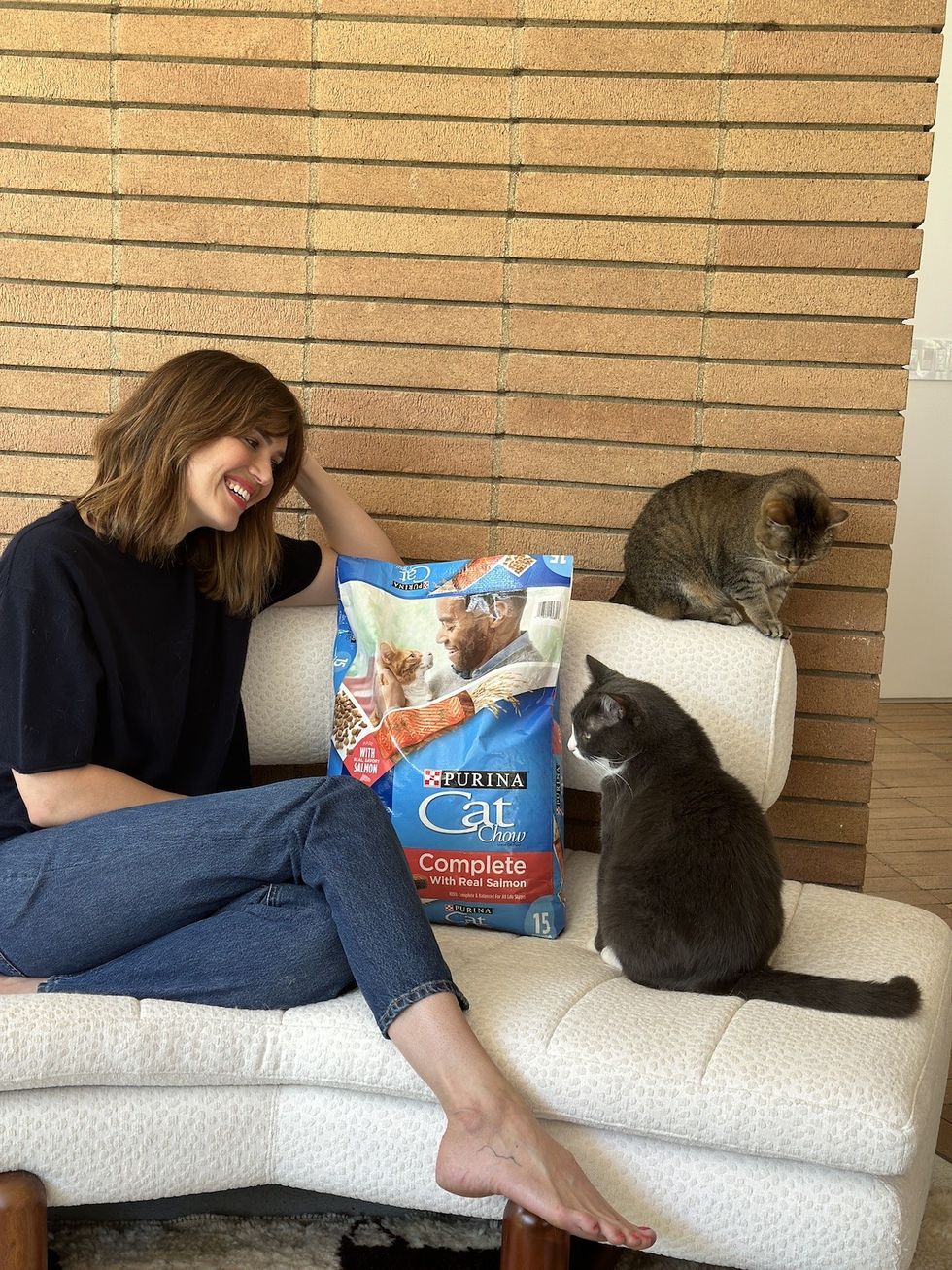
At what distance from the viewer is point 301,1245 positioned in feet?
4.90

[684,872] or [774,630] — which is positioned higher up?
[774,630]

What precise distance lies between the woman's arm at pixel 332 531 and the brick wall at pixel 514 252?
18cm

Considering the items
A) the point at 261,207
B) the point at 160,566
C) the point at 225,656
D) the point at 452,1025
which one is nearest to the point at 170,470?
the point at 160,566

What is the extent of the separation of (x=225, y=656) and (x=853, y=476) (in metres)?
1.12

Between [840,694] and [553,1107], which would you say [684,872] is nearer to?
[553,1107]

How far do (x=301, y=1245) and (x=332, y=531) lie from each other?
3.56 ft

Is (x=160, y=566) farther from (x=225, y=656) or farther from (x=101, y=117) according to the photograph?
(x=101, y=117)

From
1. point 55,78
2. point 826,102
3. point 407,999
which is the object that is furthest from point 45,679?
point 826,102

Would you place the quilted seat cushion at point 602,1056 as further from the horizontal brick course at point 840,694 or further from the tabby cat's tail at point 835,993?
the horizontal brick course at point 840,694

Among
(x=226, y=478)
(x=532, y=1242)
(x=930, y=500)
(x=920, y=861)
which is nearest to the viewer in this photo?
(x=532, y=1242)

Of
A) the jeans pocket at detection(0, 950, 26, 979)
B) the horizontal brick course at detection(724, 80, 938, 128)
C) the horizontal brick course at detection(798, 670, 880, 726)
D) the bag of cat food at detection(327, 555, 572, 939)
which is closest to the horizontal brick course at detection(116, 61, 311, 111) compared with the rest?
the horizontal brick course at detection(724, 80, 938, 128)

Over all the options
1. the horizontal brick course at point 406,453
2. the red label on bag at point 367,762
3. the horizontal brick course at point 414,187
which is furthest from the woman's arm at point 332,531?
the horizontal brick course at point 414,187

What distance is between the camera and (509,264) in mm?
2100

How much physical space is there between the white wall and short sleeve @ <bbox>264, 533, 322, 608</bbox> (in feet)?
10.4
